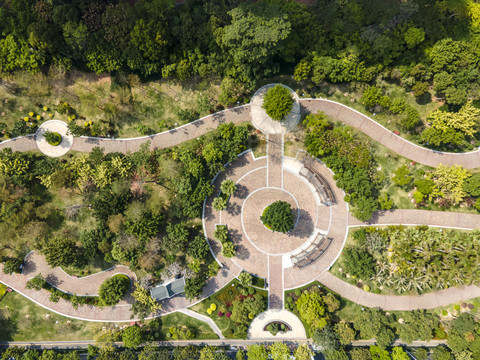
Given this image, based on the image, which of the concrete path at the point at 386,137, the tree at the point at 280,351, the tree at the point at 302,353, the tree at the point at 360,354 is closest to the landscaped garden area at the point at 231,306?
the tree at the point at 280,351

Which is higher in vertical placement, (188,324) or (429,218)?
(429,218)

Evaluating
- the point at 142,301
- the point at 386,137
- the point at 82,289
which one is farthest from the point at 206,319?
the point at 386,137

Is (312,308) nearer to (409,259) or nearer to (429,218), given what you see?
(409,259)

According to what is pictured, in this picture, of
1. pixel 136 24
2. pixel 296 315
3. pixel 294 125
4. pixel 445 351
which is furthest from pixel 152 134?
pixel 445 351

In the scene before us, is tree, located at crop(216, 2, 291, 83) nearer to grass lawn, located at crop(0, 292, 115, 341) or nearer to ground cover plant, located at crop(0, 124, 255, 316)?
ground cover plant, located at crop(0, 124, 255, 316)

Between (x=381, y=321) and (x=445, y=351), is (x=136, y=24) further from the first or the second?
(x=445, y=351)

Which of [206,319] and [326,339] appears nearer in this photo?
[326,339]

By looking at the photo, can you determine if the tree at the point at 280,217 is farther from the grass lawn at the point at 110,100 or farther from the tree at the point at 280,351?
the grass lawn at the point at 110,100
